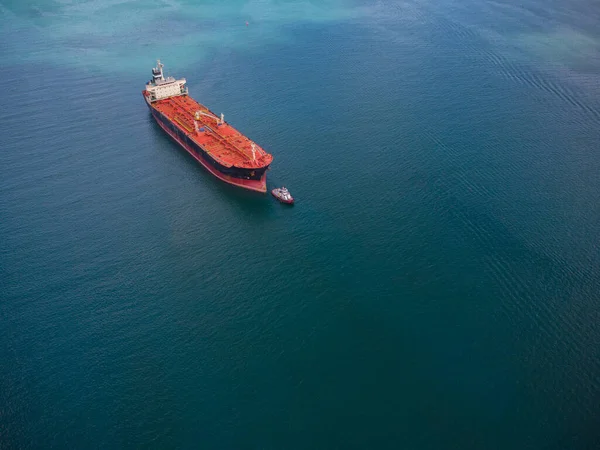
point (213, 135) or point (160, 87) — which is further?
point (160, 87)

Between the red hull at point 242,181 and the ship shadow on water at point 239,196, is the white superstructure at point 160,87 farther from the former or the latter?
the red hull at point 242,181

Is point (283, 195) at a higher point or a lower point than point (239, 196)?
higher

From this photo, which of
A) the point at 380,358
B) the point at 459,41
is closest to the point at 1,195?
the point at 380,358

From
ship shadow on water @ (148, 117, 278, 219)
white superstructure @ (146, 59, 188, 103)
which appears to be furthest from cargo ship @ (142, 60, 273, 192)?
ship shadow on water @ (148, 117, 278, 219)

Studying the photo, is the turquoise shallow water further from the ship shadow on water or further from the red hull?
the red hull

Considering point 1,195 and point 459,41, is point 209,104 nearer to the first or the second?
point 1,195

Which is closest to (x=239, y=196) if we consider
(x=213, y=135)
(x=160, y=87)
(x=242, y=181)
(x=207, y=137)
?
(x=242, y=181)

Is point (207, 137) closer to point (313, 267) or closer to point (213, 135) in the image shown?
point (213, 135)
